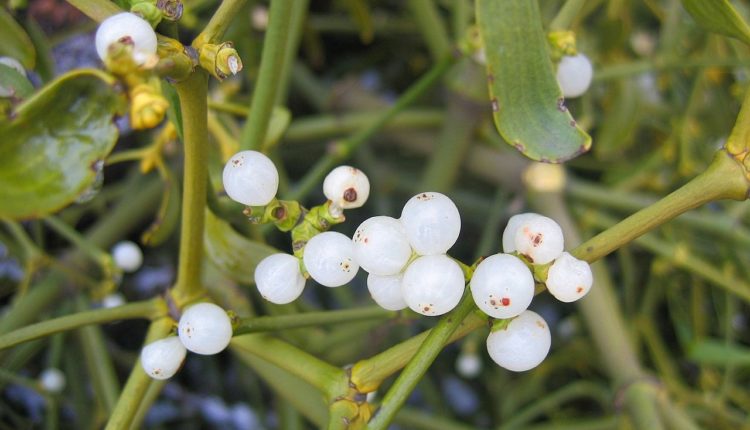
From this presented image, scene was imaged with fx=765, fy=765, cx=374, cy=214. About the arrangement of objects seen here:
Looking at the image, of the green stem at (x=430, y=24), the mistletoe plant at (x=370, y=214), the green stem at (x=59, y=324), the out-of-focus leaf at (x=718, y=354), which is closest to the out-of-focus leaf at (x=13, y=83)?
the mistletoe plant at (x=370, y=214)

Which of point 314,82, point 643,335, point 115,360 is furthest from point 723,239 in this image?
→ point 115,360

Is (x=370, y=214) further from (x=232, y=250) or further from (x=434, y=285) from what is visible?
(x=434, y=285)

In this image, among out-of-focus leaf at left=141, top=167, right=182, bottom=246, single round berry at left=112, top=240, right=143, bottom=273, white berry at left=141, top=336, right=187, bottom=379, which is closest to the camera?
white berry at left=141, top=336, right=187, bottom=379

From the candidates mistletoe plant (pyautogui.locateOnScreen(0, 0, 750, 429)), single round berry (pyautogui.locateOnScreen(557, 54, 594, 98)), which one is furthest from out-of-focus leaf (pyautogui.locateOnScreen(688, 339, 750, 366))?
single round berry (pyautogui.locateOnScreen(557, 54, 594, 98))

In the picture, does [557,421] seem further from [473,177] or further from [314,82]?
[314,82]

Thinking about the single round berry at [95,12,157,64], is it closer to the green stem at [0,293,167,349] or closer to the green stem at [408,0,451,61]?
the green stem at [0,293,167,349]

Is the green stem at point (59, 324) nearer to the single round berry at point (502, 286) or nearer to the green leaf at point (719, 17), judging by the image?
the single round berry at point (502, 286)

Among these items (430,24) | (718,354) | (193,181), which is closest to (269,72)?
(193,181)
